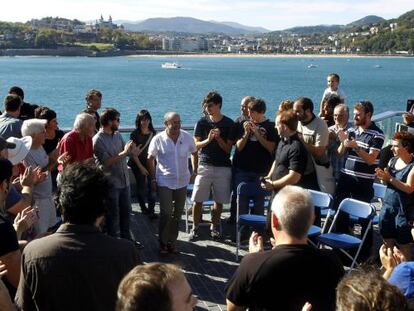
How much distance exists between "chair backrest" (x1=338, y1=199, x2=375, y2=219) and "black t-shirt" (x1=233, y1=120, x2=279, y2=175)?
131cm

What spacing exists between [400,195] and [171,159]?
2538mm

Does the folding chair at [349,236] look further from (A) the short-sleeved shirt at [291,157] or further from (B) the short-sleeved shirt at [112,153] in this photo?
(B) the short-sleeved shirt at [112,153]

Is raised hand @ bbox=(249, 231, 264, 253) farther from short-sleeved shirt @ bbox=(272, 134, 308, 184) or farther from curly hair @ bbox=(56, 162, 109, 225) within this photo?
short-sleeved shirt @ bbox=(272, 134, 308, 184)

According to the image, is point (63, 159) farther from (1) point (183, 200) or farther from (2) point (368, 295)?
(2) point (368, 295)

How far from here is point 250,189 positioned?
6.96 metres

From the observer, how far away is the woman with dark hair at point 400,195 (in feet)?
18.1

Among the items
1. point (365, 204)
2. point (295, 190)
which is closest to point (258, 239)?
point (295, 190)

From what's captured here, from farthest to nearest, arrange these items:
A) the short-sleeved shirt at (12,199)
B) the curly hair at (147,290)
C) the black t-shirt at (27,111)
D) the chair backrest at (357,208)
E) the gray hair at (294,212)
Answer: the black t-shirt at (27,111) → the chair backrest at (357,208) → the short-sleeved shirt at (12,199) → the gray hair at (294,212) → the curly hair at (147,290)

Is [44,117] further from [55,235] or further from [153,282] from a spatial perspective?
[153,282]

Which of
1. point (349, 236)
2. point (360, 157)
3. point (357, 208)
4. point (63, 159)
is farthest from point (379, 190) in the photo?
point (63, 159)

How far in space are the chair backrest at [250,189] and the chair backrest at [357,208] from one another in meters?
1.14

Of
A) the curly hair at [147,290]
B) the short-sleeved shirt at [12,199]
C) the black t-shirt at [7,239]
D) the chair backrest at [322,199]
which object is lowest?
the chair backrest at [322,199]

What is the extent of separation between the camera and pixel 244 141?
279 inches

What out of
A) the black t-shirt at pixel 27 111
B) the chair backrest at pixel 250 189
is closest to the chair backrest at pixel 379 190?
the chair backrest at pixel 250 189
